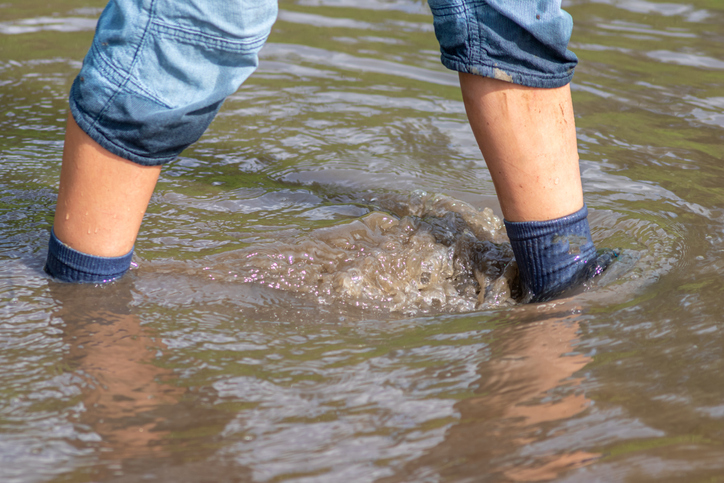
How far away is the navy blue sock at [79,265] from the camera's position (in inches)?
67.0

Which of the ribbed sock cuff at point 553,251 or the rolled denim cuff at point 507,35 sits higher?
the rolled denim cuff at point 507,35

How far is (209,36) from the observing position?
1.53m

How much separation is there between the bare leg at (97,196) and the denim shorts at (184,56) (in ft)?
0.11

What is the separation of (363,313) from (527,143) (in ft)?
1.92

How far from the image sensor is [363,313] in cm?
177

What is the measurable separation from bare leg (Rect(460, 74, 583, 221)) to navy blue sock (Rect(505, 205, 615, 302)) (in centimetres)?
3

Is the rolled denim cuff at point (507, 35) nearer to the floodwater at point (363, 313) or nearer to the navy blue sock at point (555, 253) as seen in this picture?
the navy blue sock at point (555, 253)

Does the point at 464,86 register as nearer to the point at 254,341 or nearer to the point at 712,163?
the point at 254,341

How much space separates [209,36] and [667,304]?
3.96ft

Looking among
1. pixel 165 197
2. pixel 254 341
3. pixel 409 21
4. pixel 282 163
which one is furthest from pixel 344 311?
pixel 409 21

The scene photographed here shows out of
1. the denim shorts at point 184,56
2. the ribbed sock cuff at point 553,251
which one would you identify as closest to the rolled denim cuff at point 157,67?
the denim shorts at point 184,56

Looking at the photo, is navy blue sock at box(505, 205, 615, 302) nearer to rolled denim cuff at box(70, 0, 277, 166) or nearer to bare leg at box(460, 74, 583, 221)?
bare leg at box(460, 74, 583, 221)

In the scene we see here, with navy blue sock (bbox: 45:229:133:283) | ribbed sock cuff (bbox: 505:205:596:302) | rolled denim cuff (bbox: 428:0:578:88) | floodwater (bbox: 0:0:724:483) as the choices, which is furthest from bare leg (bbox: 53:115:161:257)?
ribbed sock cuff (bbox: 505:205:596:302)

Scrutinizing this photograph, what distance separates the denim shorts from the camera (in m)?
1.51
